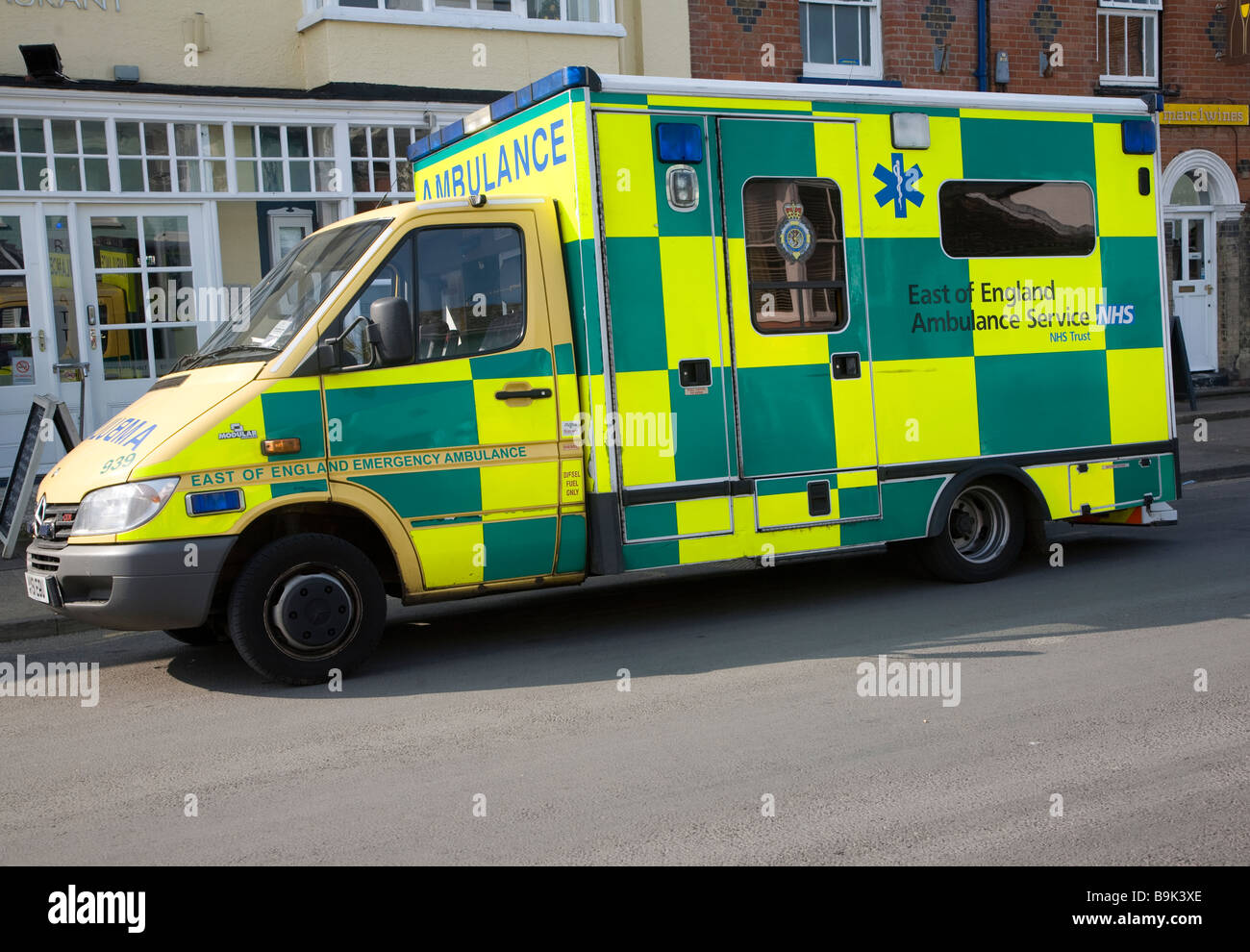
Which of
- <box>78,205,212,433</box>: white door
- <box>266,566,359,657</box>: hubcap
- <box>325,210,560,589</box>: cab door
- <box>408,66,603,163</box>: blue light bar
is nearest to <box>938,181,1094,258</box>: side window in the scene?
<box>408,66,603,163</box>: blue light bar

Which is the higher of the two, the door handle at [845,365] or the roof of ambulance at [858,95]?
the roof of ambulance at [858,95]

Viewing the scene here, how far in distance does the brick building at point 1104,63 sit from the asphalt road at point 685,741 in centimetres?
948

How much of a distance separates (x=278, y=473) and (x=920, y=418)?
12.8 feet

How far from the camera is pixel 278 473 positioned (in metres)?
6.16

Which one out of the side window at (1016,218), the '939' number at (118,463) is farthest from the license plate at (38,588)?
the side window at (1016,218)

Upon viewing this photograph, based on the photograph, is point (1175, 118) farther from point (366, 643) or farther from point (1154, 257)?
point (366, 643)

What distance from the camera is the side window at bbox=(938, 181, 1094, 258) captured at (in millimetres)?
8031

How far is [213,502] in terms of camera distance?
603cm

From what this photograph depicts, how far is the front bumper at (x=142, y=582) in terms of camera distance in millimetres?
5910

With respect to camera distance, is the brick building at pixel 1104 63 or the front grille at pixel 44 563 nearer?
the front grille at pixel 44 563

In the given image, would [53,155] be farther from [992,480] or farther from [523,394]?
[992,480]

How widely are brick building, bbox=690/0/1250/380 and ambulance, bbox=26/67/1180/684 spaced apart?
7.52 meters

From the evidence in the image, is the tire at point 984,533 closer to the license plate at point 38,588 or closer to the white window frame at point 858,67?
the license plate at point 38,588
